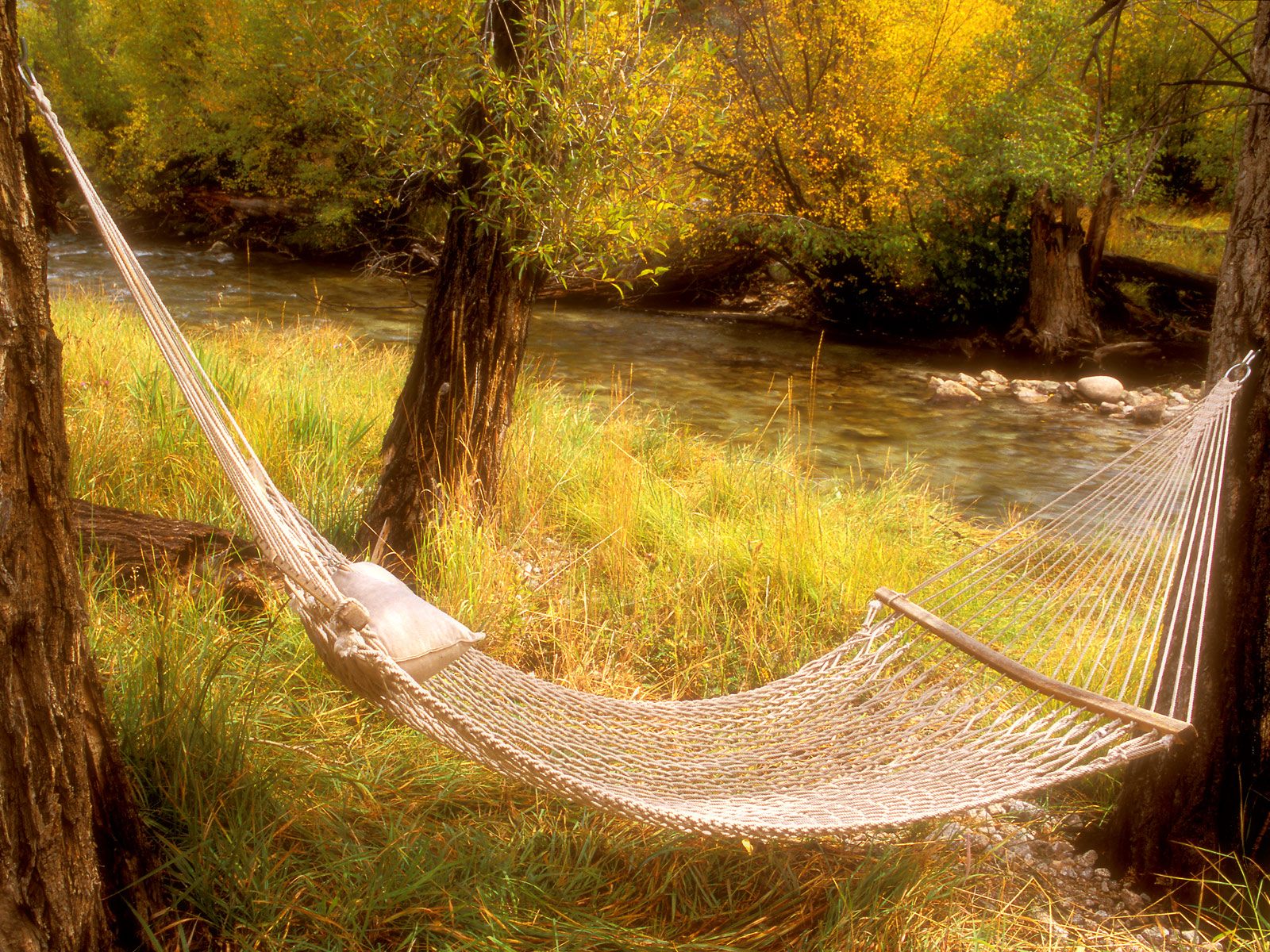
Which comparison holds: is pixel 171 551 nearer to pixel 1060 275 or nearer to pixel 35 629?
pixel 35 629

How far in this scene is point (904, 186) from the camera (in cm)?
955

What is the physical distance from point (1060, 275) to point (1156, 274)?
1.16m

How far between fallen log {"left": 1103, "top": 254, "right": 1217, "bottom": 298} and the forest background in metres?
0.66

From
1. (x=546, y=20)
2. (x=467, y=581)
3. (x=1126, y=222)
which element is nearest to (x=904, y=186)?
(x=1126, y=222)

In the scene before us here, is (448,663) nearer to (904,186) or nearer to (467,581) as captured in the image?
(467,581)

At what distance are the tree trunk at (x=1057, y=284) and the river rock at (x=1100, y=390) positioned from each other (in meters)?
1.27

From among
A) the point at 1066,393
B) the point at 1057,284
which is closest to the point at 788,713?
the point at 1066,393

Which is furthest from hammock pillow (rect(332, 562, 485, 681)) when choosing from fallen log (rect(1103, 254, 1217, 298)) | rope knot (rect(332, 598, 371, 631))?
fallen log (rect(1103, 254, 1217, 298))

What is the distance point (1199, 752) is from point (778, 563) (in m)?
1.23

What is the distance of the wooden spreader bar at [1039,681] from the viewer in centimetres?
159

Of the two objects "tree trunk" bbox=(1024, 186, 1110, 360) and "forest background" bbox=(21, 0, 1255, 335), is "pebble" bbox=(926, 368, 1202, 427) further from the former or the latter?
"forest background" bbox=(21, 0, 1255, 335)

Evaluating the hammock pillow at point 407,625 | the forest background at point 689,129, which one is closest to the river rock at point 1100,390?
the forest background at point 689,129

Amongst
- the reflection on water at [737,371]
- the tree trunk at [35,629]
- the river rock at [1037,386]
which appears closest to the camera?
the tree trunk at [35,629]

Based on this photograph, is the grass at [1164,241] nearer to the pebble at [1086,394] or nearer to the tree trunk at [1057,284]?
the tree trunk at [1057,284]
